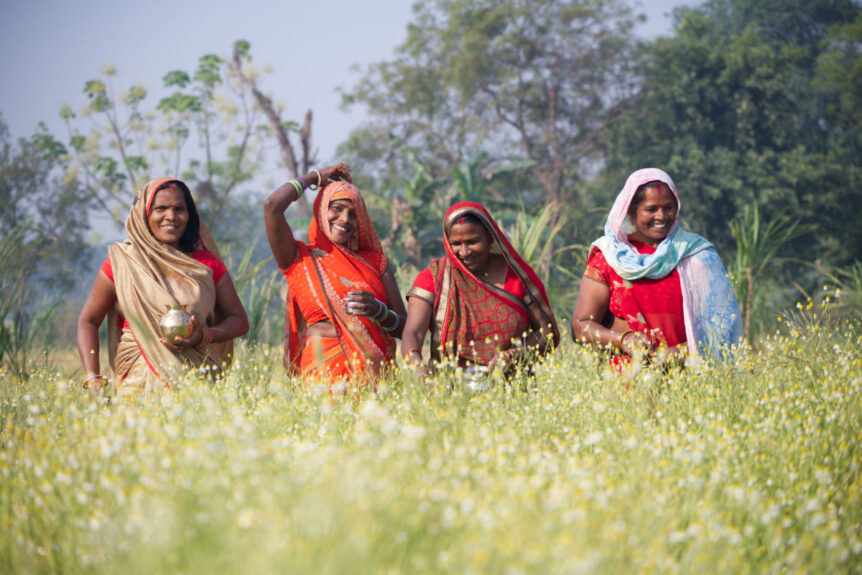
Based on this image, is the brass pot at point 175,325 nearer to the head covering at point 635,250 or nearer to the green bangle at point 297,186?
the green bangle at point 297,186

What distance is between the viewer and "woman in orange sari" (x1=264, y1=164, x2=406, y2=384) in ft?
14.2

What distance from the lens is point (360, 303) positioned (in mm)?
4180

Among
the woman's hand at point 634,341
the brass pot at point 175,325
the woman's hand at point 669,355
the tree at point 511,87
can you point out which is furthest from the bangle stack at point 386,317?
the tree at point 511,87

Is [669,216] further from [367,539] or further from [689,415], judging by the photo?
[367,539]

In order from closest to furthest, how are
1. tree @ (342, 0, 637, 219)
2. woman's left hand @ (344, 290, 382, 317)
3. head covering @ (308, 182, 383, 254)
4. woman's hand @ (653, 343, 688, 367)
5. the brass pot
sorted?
woman's hand @ (653, 343, 688, 367)
the brass pot
woman's left hand @ (344, 290, 382, 317)
head covering @ (308, 182, 383, 254)
tree @ (342, 0, 637, 219)

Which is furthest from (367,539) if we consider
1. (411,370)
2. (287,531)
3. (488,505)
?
(411,370)

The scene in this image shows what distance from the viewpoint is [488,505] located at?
226 centimetres

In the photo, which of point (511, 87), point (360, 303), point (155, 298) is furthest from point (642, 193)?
point (511, 87)

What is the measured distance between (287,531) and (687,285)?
9.34ft

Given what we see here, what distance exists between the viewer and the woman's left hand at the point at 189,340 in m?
3.99

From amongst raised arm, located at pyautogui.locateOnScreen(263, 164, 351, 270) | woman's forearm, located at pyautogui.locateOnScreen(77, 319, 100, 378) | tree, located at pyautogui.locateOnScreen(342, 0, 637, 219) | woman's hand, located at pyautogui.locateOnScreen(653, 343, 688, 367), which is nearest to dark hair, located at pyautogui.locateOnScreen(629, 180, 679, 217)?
woman's hand, located at pyautogui.locateOnScreen(653, 343, 688, 367)

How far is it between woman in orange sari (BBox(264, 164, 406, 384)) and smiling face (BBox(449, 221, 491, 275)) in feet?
1.75

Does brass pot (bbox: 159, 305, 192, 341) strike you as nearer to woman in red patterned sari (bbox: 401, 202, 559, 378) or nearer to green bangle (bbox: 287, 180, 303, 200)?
green bangle (bbox: 287, 180, 303, 200)

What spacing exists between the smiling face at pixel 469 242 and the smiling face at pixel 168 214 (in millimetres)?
1511
